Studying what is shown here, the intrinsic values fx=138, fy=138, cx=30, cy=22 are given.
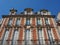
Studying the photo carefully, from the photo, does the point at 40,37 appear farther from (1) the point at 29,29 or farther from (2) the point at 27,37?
(1) the point at 29,29

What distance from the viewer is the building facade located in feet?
64.2

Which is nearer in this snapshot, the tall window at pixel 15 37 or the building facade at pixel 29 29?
the tall window at pixel 15 37

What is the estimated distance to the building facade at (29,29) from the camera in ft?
64.2

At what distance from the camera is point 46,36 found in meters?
20.3

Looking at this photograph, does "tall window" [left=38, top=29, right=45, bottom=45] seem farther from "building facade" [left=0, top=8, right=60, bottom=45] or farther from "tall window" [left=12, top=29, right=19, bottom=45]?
"tall window" [left=12, top=29, right=19, bottom=45]

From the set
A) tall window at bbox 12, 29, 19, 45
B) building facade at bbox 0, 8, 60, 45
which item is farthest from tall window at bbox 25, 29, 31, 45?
tall window at bbox 12, 29, 19, 45

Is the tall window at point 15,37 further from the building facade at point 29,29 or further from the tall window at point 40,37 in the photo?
the tall window at point 40,37

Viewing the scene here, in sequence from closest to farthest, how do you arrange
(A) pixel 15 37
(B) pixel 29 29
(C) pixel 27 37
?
(C) pixel 27 37 → (A) pixel 15 37 → (B) pixel 29 29

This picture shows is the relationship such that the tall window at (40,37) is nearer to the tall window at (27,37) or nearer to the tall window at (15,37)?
the tall window at (27,37)


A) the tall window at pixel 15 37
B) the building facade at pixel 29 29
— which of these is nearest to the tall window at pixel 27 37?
the building facade at pixel 29 29

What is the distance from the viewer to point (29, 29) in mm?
22125

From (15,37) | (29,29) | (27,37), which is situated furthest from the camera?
(29,29)

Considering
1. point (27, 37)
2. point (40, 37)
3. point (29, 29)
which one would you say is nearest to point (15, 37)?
point (27, 37)

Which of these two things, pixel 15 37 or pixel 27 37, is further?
pixel 15 37
